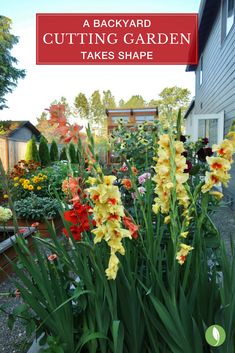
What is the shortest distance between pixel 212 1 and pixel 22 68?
13.1 metres

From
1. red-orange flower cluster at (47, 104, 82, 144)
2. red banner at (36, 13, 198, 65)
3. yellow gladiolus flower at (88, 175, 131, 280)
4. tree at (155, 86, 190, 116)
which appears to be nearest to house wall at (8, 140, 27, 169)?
red banner at (36, 13, 198, 65)

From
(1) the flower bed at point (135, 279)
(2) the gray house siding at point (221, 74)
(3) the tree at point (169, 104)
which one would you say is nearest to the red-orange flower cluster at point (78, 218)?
(1) the flower bed at point (135, 279)

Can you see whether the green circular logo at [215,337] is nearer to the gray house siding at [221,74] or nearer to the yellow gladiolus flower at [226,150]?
the yellow gladiolus flower at [226,150]

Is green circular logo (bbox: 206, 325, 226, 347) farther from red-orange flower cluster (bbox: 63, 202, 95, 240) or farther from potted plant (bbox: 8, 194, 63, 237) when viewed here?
potted plant (bbox: 8, 194, 63, 237)

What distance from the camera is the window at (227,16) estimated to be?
17.7ft

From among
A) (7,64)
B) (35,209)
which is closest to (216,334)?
(35,209)

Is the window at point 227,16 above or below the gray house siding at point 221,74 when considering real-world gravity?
above

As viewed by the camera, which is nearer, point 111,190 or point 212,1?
point 111,190

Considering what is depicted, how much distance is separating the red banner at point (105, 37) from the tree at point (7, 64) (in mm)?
11256

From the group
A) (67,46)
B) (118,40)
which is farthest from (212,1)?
(67,46)

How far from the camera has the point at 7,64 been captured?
16344mm

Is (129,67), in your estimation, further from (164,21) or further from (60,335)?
(60,335)

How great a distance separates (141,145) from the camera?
362 cm

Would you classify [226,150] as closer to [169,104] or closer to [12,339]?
[169,104]
